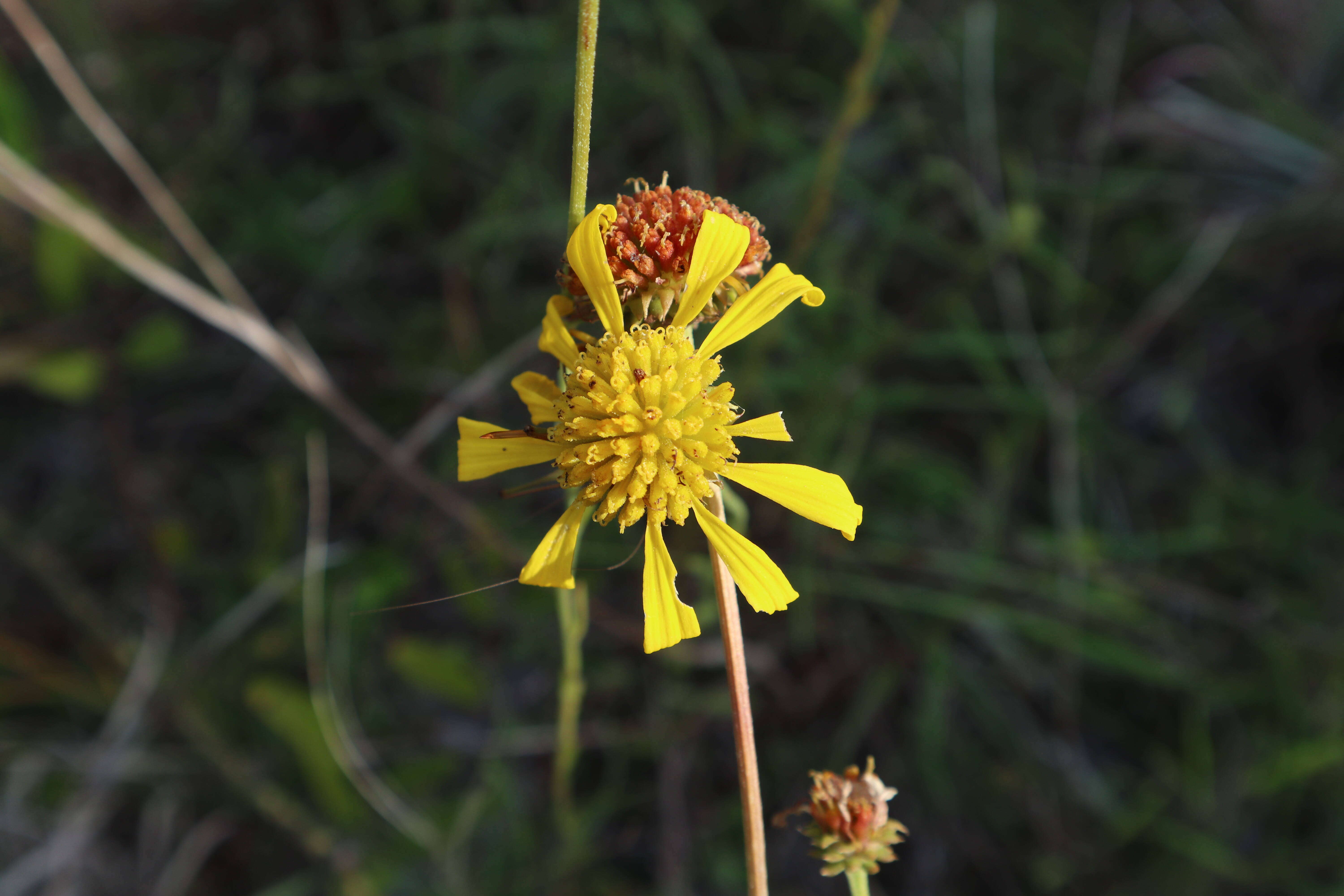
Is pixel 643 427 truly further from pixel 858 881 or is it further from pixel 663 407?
pixel 858 881

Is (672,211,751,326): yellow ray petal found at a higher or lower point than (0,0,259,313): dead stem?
lower

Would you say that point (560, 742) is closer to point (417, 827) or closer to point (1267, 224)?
point (417, 827)

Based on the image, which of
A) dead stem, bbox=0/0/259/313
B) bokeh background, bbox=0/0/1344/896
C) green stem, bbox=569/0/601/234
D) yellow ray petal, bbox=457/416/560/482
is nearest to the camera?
green stem, bbox=569/0/601/234

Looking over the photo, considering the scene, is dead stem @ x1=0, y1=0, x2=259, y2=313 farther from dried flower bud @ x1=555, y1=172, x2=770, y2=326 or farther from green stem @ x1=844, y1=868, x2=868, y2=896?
green stem @ x1=844, y1=868, x2=868, y2=896

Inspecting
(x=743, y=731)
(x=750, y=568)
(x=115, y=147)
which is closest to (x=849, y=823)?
(x=743, y=731)

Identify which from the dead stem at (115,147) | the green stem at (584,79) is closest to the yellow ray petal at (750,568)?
the green stem at (584,79)

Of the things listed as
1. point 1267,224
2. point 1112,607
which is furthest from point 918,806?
point 1267,224

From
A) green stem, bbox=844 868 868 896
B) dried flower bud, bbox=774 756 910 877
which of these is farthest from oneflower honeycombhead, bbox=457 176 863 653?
green stem, bbox=844 868 868 896
